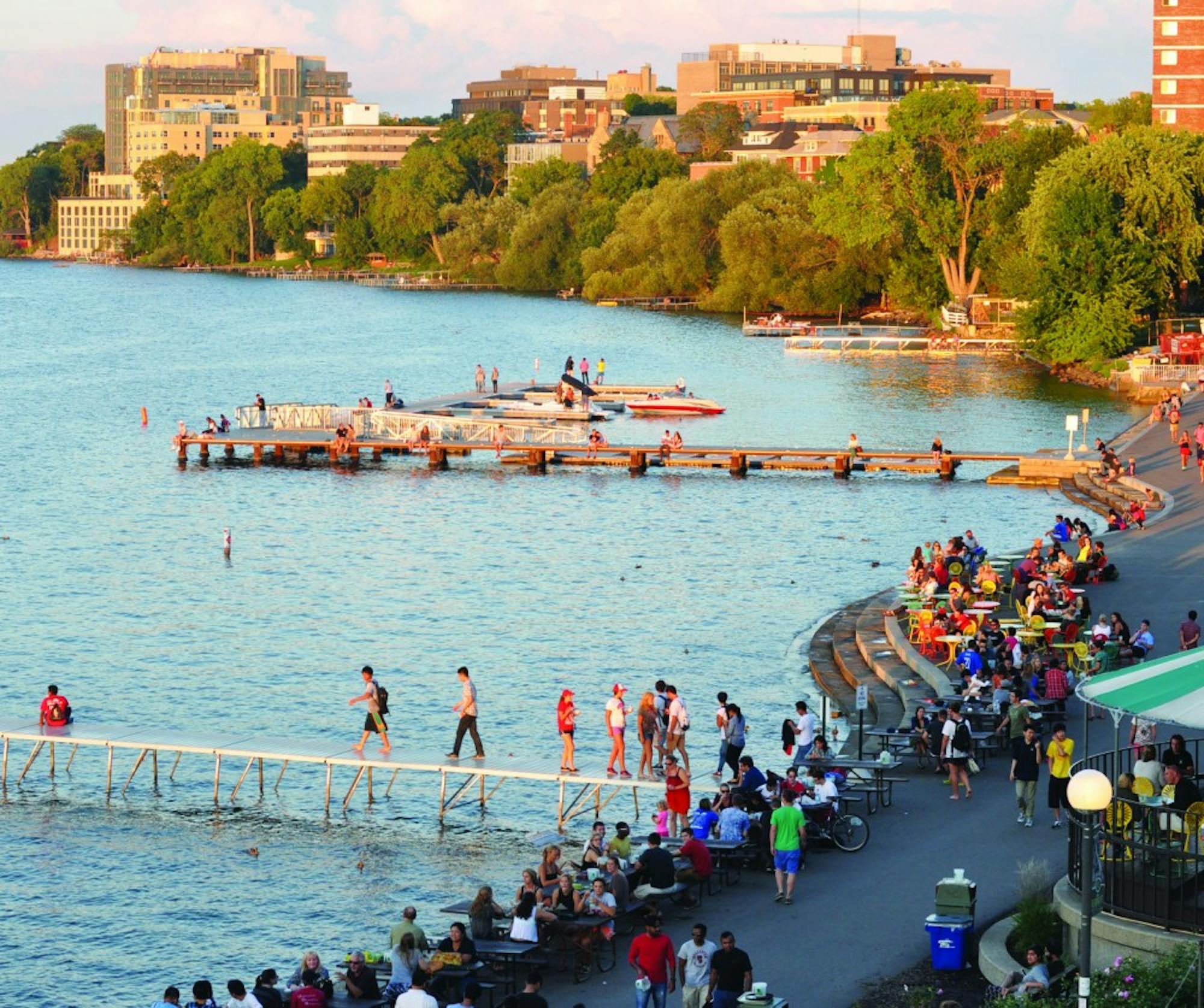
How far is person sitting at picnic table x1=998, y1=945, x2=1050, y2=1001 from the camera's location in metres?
18.2

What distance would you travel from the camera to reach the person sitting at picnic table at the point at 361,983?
2122cm

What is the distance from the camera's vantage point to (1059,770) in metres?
24.8

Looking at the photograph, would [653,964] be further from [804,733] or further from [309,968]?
[804,733]

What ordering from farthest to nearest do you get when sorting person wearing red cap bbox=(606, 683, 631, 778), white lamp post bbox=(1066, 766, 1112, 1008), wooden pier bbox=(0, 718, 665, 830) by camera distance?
wooden pier bbox=(0, 718, 665, 830), person wearing red cap bbox=(606, 683, 631, 778), white lamp post bbox=(1066, 766, 1112, 1008)

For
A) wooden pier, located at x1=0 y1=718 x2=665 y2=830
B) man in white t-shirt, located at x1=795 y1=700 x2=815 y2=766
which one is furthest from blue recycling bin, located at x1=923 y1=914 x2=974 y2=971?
wooden pier, located at x1=0 y1=718 x2=665 y2=830

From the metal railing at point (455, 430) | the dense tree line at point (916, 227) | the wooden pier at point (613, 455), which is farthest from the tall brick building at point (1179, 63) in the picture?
the metal railing at point (455, 430)

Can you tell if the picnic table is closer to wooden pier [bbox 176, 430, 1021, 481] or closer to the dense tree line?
wooden pier [bbox 176, 430, 1021, 481]

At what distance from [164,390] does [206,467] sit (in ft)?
117

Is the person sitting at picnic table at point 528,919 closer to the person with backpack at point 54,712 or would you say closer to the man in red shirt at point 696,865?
the man in red shirt at point 696,865

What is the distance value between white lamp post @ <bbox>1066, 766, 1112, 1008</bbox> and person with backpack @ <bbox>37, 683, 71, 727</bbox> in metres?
20.0

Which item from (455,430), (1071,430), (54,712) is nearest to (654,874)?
(54,712)

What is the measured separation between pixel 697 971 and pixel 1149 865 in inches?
169

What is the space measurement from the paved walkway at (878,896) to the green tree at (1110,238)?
66.4 m

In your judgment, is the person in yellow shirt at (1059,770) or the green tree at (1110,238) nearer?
the person in yellow shirt at (1059,770)
